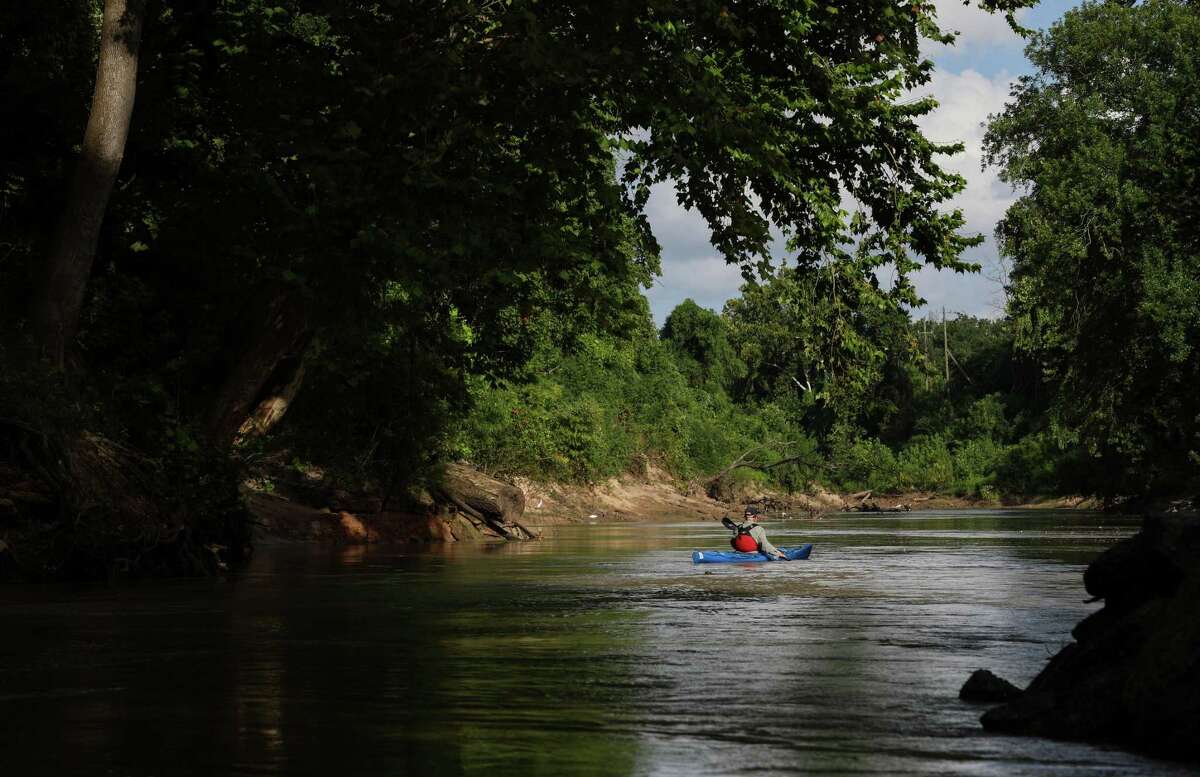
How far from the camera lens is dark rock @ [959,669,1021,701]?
28.5ft

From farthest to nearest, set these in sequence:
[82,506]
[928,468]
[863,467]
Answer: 1. [863,467]
2. [928,468]
3. [82,506]

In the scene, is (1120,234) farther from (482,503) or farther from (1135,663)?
(1135,663)

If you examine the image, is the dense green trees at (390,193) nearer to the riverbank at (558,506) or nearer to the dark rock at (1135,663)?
the riverbank at (558,506)

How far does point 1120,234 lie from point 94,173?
31290 millimetres

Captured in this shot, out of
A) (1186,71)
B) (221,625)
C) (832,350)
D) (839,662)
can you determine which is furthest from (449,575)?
(1186,71)

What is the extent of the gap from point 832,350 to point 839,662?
11.2 metres

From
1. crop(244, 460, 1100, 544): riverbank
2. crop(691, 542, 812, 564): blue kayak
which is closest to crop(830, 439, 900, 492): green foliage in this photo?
crop(244, 460, 1100, 544): riverbank

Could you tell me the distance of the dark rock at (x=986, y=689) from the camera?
8672 millimetres

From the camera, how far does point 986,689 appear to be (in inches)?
343

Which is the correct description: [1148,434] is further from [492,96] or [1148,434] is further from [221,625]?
[221,625]

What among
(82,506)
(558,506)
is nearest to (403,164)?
(82,506)

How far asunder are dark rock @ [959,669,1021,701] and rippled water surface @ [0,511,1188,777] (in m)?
0.17

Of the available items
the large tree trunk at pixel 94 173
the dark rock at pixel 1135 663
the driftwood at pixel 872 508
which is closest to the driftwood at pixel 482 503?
the large tree trunk at pixel 94 173

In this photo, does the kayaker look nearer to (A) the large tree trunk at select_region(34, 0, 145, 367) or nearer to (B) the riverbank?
(B) the riverbank
